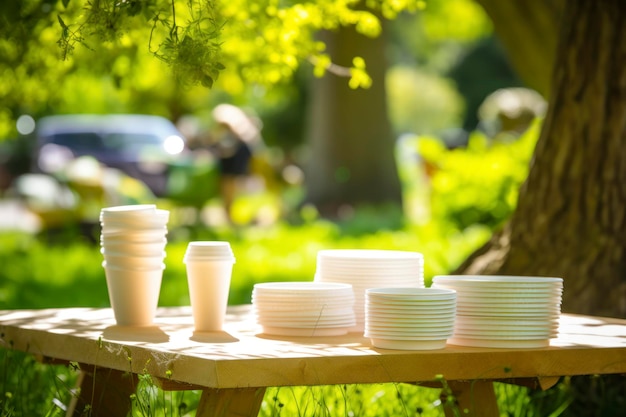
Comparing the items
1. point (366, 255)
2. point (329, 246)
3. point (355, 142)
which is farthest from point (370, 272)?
point (355, 142)

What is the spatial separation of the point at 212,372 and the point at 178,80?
3.10 ft

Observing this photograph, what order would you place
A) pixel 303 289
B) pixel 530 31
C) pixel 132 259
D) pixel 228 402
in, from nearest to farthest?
pixel 228 402 → pixel 303 289 → pixel 132 259 → pixel 530 31

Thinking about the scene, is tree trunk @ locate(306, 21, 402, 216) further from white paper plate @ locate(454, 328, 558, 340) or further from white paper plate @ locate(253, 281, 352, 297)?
white paper plate @ locate(454, 328, 558, 340)

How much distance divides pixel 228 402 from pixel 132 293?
0.66 m

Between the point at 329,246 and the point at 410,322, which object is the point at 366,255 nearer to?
the point at 410,322

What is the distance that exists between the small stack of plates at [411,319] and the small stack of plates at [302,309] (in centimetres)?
23

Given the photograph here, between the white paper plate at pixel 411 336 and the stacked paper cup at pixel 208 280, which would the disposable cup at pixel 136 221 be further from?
the white paper plate at pixel 411 336

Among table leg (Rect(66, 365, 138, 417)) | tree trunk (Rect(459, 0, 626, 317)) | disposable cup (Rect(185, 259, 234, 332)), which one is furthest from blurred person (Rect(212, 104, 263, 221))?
disposable cup (Rect(185, 259, 234, 332))

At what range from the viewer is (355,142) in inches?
630

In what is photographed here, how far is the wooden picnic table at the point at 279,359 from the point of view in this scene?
96.3 inches

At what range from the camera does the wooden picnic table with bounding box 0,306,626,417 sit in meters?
2.45

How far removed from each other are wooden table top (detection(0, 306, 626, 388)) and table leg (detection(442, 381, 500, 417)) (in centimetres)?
27

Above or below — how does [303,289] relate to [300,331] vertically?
above

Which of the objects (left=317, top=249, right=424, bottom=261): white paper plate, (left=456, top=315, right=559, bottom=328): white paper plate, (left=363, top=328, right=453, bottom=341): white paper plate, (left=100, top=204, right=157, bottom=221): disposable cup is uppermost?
(left=100, top=204, right=157, bottom=221): disposable cup
